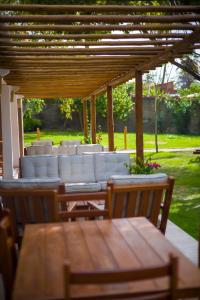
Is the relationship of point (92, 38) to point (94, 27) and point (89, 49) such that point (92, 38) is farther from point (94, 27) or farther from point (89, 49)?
point (89, 49)

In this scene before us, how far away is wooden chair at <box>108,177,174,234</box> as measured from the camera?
4801mm

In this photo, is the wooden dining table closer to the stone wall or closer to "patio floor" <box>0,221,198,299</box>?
"patio floor" <box>0,221,198,299</box>

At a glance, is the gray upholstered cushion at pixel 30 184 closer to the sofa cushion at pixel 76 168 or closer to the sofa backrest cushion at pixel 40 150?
the sofa cushion at pixel 76 168

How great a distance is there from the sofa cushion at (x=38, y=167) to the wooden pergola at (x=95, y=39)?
1.78 m

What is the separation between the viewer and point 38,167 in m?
8.91

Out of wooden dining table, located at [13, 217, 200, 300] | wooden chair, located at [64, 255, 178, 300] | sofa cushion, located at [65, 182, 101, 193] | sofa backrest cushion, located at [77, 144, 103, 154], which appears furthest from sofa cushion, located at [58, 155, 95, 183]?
wooden chair, located at [64, 255, 178, 300]

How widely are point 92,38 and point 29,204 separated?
2.36 meters

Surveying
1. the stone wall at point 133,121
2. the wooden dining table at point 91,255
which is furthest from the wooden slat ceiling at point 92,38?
the stone wall at point 133,121

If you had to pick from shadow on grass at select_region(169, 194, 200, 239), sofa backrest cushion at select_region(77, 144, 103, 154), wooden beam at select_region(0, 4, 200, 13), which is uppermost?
wooden beam at select_region(0, 4, 200, 13)

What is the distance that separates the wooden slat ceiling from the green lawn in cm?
1374

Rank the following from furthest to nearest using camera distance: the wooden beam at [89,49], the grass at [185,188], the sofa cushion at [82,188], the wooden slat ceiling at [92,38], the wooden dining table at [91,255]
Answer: the grass at [185,188] → the wooden beam at [89,49] → the sofa cushion at [82,188] → the wooden slat ceiling at [92,38] → the wooden dining table at [91,255]

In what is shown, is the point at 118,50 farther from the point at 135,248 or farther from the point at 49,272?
the point at 49,272

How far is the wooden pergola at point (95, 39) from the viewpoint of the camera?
462cm

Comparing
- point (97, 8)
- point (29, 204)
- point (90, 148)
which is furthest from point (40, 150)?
point (97, 8)
